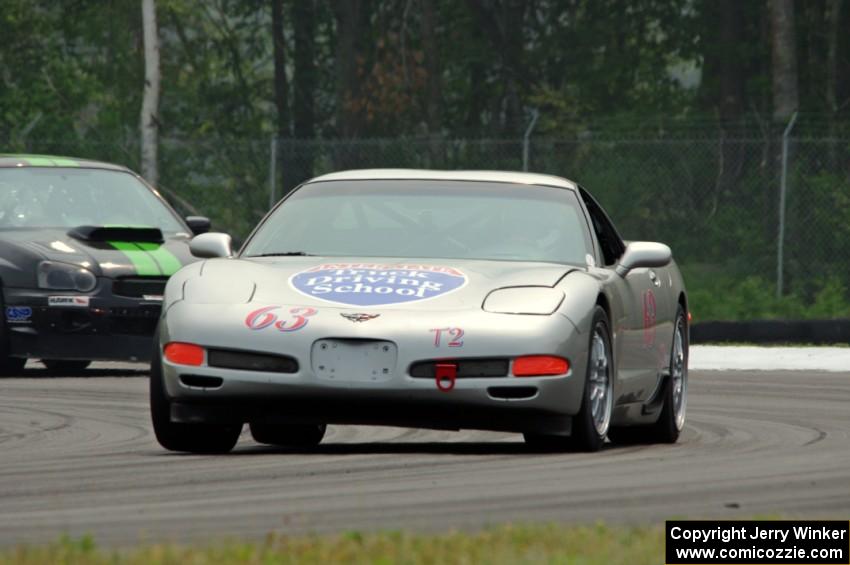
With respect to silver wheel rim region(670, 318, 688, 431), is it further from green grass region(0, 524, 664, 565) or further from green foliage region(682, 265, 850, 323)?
green foliage region(682, 265, 850, 323)

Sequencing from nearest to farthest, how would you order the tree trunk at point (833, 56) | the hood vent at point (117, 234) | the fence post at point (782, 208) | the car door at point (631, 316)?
the car door at point (631, 316) < the hood vent at point (117, 234) < the fence post at point (782, 208) < the tree trunk at point (833, 56)

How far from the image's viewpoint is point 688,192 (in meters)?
25.5

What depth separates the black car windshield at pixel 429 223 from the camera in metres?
10.0

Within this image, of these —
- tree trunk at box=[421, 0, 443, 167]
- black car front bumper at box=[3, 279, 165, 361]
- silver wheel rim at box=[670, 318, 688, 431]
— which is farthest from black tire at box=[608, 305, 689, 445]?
tree trunk at box=[421, 0, 443, 167]

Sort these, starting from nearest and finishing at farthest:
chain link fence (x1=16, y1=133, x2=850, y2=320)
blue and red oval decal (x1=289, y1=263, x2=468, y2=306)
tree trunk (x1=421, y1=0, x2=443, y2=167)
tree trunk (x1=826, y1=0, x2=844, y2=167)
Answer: blue and red oval decal (x1=289, y1=263, x2=468, y2=306) → chain link fence (x1=16, y1=133, x2=850, y2=320) → tree trunk (x1=826, y1=0, x2=844, y2=167) → tree trunk (x1=421, y1=0, x2=443, y2=167)

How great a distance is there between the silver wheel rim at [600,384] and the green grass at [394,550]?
294 cm

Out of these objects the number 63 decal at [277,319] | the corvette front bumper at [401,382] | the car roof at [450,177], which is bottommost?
the corvette front bumper at [401,382]

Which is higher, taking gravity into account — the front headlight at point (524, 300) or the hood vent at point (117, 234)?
the front headlight at point (524, 300)

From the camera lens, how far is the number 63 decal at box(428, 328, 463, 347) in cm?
888

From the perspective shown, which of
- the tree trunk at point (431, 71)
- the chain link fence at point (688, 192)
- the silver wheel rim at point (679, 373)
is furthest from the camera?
the tree trunk at point (431, 71)

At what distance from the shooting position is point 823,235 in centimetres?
2444

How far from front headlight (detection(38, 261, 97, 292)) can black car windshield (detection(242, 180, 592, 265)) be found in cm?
491

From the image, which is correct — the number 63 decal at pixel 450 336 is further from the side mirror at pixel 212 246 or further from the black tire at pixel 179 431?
the side mirror at pixel 212 246

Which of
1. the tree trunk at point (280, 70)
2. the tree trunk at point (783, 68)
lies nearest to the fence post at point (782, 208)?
the tree trunk at point (783, 68)
